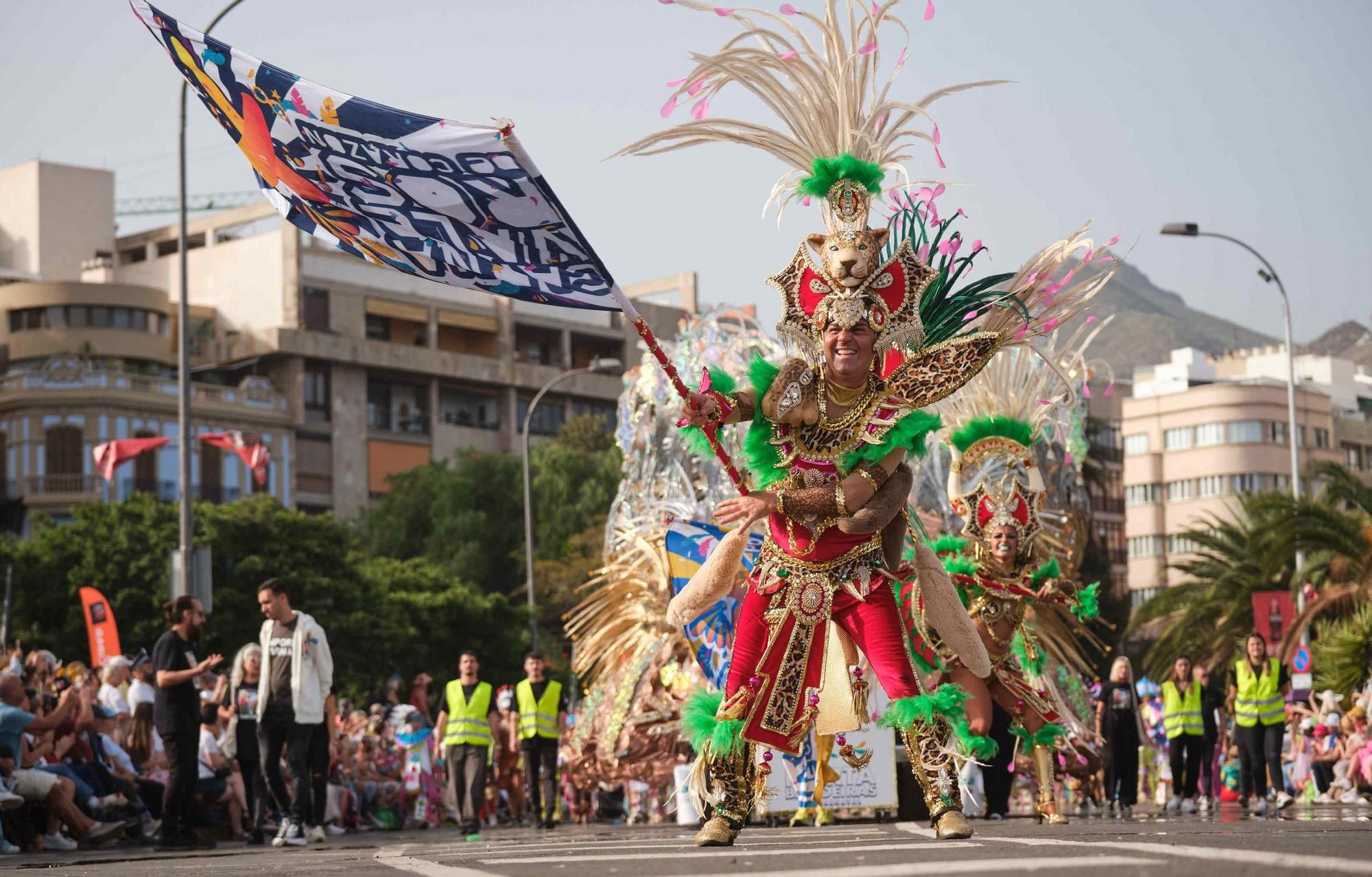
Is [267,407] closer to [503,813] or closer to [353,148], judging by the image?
[503,813]

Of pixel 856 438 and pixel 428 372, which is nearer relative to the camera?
pixel 856 438

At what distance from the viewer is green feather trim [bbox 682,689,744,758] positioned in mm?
8070

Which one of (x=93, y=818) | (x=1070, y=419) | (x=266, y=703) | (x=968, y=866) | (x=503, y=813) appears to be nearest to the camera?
(x=968, y=866)

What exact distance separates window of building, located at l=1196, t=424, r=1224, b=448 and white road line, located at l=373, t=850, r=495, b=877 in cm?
8481

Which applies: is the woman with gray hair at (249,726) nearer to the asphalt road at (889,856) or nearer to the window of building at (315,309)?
the asphalt road at (889,856)

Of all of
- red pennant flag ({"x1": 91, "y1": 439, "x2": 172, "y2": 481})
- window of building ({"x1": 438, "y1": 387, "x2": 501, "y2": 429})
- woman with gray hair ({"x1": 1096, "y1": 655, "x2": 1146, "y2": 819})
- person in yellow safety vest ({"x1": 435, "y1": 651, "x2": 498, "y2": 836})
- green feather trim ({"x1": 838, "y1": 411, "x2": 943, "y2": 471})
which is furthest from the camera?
window of building ({"x1": 438, "y1": 387, "x2": 501, "y2": 429})

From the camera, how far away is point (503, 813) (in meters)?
23.0

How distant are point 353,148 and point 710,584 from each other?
94.4 inches

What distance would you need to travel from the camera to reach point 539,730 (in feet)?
59.5

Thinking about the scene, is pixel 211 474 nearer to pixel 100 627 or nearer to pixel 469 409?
pixel 469 409

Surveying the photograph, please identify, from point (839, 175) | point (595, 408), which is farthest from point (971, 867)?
point (595, 408)

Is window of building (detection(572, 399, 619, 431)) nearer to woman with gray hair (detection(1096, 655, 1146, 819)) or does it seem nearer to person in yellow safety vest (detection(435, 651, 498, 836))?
woman with gray hair (detection(1096, 655, 1146, 819))

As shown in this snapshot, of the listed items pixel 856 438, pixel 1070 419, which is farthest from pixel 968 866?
pixel 1070 419

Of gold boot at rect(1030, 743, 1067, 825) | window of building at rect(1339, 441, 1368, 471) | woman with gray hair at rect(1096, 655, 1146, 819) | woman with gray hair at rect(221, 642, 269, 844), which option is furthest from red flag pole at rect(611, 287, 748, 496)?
window of building at rect(1339, 441, 1368, 471)
